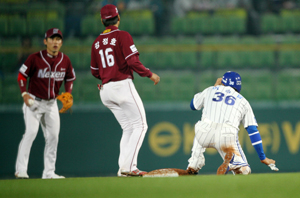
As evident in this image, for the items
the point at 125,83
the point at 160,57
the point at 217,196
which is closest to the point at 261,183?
the point at 217,196

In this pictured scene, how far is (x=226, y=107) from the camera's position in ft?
13.6

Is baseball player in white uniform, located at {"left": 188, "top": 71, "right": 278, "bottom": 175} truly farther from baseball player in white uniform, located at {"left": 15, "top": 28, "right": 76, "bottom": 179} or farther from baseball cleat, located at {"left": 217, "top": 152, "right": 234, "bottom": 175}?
baseball player in white uniform, located at {"left": 15, "top": 28, "right": 76, "bottom": 179}

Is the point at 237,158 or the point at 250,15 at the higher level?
the point at 250,15

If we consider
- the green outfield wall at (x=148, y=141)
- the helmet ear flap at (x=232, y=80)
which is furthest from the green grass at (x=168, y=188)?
the green outfield wall at (x=148, y=141)

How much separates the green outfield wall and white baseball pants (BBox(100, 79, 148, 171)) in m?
3.46

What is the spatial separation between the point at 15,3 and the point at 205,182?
9232mm

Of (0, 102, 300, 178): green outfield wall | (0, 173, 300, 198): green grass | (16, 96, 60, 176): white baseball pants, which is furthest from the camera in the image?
(0, 102, 300, 178): green outfield wall

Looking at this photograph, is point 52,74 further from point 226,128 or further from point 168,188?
Answer: point 168,188

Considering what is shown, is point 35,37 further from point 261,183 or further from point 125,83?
point 261,183

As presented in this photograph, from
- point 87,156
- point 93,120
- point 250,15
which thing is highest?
point 250,15

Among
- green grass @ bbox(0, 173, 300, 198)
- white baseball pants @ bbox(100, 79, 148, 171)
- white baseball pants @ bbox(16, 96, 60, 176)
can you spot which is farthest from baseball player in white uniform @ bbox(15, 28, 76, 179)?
green grass @ bbox(0, 173, 300, 198)

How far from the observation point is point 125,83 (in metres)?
4.18

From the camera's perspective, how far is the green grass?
9.66ft

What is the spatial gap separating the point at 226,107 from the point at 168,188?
58.2 inches
